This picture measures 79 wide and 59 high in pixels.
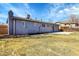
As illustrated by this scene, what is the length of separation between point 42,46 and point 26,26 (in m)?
0.31

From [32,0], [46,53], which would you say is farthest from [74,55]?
[32,0]

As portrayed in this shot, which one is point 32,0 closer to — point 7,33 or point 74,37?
point 7,33

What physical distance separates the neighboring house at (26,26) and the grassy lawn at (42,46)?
85mm

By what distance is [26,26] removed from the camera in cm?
201

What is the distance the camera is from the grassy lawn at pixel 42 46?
1.93 metres

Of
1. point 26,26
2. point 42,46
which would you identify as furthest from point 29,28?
point 42,46

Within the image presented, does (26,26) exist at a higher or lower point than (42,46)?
higher

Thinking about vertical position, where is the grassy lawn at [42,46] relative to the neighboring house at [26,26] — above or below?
below

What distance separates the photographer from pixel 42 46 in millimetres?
Result: 1960

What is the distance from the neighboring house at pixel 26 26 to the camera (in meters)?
1.96

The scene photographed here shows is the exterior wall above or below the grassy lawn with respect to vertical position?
above

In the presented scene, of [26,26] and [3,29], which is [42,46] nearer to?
[26,26]

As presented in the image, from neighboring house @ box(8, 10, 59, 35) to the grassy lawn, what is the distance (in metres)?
0.09

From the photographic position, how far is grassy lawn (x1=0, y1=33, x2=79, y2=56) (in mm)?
1927
